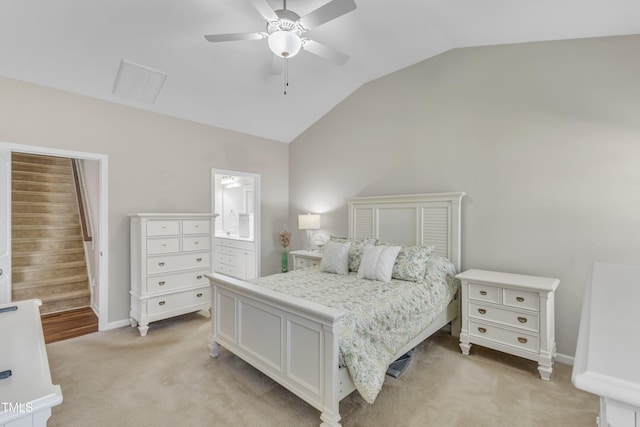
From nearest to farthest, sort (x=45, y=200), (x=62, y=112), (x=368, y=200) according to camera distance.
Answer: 1. (x=62, y=112)
2. (x=368, y=200)
3. (x=45, y=200)

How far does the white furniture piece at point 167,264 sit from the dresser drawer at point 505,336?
310 centimetres

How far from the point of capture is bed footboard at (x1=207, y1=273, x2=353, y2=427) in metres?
1.85

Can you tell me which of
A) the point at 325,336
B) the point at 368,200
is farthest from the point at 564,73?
the point at 325,336

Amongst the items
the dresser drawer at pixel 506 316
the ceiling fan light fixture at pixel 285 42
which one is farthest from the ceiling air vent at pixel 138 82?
the dresser drawer at pixel 506 316

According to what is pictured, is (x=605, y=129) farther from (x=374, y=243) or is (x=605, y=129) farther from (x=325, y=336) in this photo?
(x=325, y=336)

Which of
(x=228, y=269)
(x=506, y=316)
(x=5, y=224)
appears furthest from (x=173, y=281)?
(x=506, y=316)

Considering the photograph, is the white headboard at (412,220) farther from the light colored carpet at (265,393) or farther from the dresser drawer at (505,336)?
the light colored carpet at (265,393)

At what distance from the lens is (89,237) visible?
4.37m

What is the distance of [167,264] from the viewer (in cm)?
357

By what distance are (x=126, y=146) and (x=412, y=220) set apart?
3563 millimetres

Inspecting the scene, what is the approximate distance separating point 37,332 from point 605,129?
4.44m

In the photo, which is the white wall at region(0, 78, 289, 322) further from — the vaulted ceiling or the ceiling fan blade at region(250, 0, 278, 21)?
the ceiling fan blade at region(250, 0, 278, 21)

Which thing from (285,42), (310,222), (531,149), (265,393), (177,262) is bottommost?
(265,393)

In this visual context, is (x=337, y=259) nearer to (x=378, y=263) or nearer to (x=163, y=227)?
(x=378, y=263)
